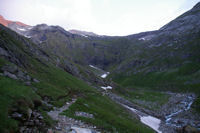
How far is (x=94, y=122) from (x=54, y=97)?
10314 millimetres

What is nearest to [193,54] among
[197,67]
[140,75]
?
[197,67]

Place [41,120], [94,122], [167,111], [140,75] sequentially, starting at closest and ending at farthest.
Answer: [41,120]
[94,122]
[167,111]
[140,75]

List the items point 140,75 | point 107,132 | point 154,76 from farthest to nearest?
point 140,75 < point 154,76 < point 107,132

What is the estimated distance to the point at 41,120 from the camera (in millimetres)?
13992

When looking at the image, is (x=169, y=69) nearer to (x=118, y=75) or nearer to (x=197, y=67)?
(x=197, y=67)

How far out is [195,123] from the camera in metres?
39.8

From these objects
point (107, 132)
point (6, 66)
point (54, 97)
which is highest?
point (6, 66)

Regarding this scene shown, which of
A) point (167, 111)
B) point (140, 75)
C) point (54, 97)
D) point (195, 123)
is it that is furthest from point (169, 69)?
point (54, 97)

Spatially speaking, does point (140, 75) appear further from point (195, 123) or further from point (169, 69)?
point (195, 123)

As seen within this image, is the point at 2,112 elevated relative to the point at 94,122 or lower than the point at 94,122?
elevated

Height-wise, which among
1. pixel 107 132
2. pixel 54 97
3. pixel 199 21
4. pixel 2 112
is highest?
pixel 199 21

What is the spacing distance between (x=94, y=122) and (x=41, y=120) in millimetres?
8743

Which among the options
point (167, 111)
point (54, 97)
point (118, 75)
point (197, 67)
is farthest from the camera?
point (118, 75)

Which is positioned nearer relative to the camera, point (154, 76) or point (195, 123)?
point (195, 123)
